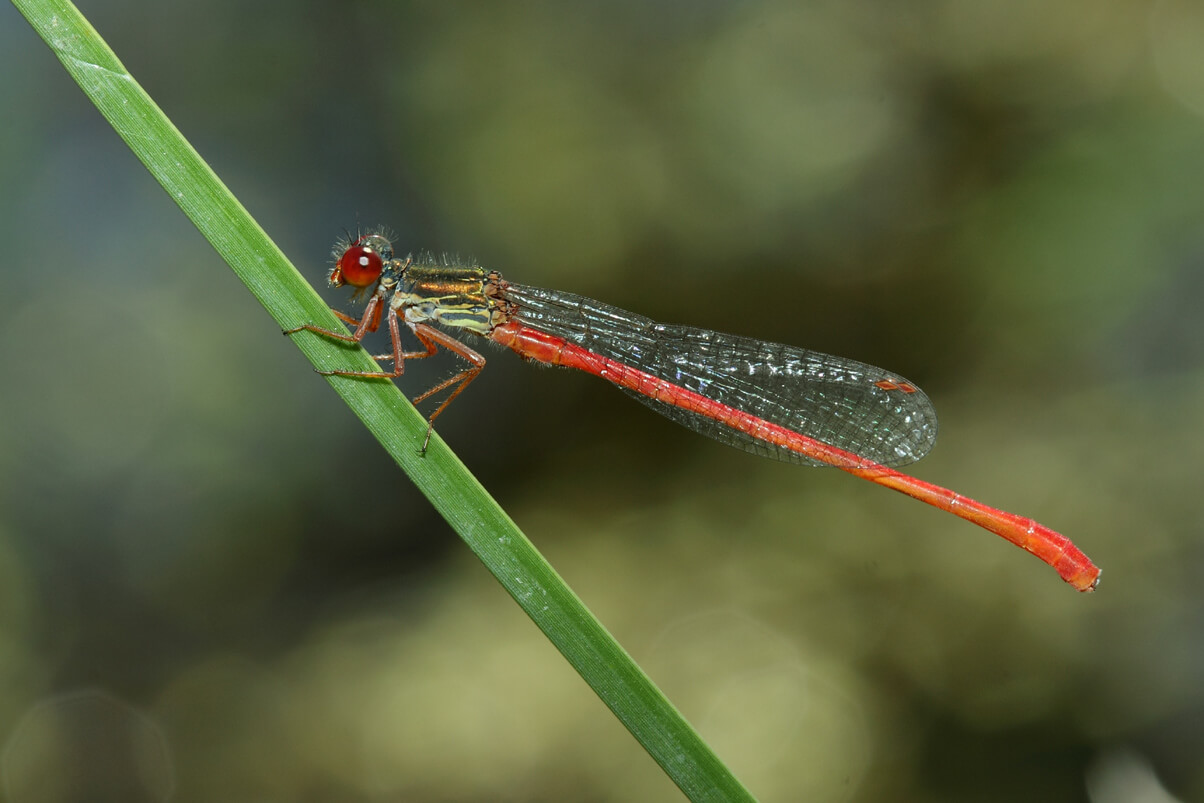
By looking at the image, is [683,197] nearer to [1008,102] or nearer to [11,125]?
[1008,102]

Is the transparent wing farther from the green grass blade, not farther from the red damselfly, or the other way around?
the green grass blade

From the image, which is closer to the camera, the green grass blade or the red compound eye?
the green grass blade

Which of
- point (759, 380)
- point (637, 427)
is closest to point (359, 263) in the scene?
point (759, 380)

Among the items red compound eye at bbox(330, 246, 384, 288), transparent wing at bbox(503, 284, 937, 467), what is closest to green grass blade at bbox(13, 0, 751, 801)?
red compound eye at bbox(330, 246, 384, 288)

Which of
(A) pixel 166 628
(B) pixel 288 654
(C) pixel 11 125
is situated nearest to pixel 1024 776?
(B) pixel 288 654

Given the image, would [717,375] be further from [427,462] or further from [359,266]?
[427,462]
